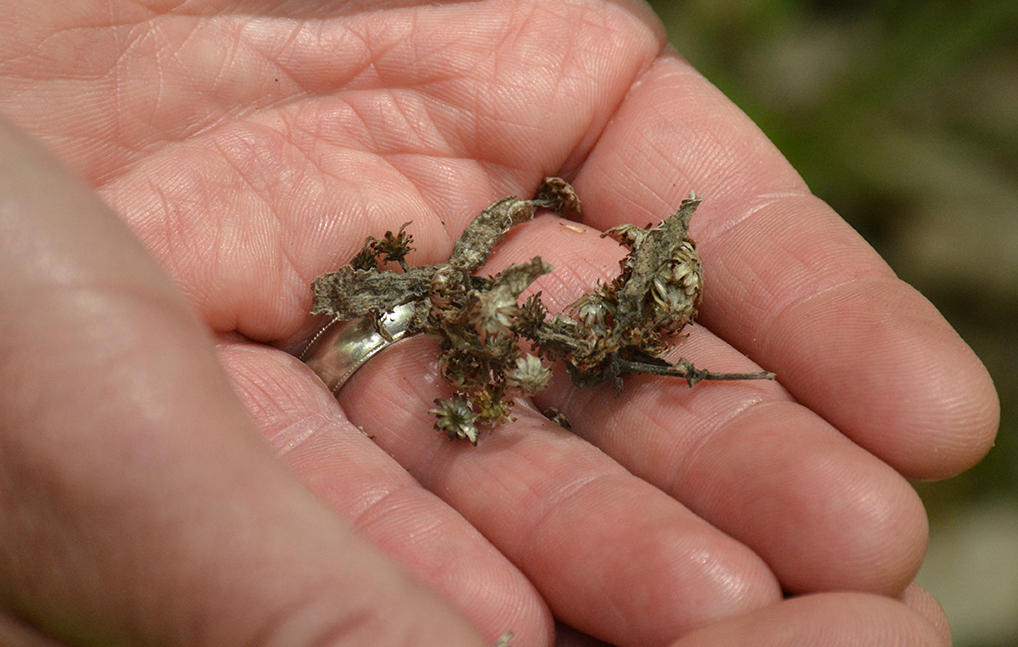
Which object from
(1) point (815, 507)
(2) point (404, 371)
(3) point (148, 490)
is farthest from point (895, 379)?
(3) point (148, 490)

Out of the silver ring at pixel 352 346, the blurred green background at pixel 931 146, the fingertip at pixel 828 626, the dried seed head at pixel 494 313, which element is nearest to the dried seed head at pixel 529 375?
the dried seed head at pixel 494 313

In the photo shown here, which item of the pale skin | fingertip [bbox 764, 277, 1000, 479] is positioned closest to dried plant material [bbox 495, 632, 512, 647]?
the pale skin

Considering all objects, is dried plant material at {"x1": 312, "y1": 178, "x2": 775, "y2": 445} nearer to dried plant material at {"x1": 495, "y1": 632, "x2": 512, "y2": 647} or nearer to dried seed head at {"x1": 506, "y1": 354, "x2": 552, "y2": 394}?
dried seed head at {"x1": 506, "y1": 354, "x2": 552, "y2": 394}

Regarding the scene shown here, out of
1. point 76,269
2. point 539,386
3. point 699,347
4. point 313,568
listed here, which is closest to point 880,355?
point 699,347

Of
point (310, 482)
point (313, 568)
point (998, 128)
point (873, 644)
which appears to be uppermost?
point (998, 128)

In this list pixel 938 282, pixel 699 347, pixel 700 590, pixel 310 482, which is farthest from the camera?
pixel 938 282

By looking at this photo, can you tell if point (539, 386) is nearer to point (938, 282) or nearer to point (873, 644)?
point (873, 644)

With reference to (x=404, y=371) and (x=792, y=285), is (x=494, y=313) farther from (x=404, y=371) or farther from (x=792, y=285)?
(x=792, y=285)
